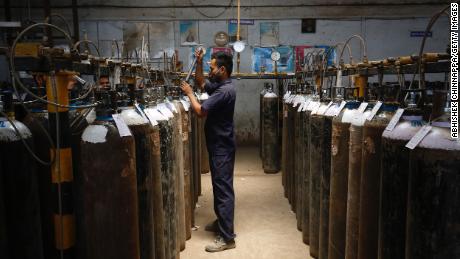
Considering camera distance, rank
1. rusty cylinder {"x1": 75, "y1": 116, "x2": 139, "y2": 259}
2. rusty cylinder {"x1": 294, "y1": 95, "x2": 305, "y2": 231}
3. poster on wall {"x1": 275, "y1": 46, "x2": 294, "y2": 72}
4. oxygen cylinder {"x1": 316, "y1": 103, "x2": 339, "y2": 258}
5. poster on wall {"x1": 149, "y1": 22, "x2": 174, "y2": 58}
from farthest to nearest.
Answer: poster on wall {"x1": 275, "y1": 46, "x2": 294, "y2": 72} → poster on wall {"x1": 149, "y1": 22, "x2": 174, "y2": 58} → rusty cylinder {"x1": 294, "y1": 95, "x2": 305, "y2": 231} → oxygen cylinder {"x1": 316, "y1": 103, "x2": 339, "y2": 258} → rusty cylinder {"x1": 75, "y1": 116, "x2": 139, "y2": 259}

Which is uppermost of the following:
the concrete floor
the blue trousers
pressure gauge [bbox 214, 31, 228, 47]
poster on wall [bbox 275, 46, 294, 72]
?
pressure gauge [bbox 214, 31, 228, 47]

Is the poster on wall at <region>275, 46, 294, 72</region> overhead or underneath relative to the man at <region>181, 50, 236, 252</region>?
overhead

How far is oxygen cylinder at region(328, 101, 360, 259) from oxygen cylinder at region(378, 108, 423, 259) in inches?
25.8

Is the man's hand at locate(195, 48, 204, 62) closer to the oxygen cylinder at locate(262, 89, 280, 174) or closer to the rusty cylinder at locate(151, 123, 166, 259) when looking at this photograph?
the rusty cylinder at locate(151, 123, 166, 259)

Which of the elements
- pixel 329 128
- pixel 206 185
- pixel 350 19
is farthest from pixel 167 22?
pixel 329 128

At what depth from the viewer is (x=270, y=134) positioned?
6211mm

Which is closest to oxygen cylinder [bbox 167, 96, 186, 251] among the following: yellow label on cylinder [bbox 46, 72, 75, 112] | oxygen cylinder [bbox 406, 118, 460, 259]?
yellow label on cylinder [bbox 46, 72, 75, 112]

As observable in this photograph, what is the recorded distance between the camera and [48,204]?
1830mm

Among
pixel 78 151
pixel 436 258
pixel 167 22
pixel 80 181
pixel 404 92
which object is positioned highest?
pixel 167 22

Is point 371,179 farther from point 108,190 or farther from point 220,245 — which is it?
point 220,245

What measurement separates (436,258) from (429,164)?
0.34 meters

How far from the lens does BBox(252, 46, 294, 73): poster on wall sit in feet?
29.9

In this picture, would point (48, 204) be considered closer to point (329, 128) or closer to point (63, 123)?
point (63, 123)

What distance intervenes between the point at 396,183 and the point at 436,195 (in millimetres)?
239
